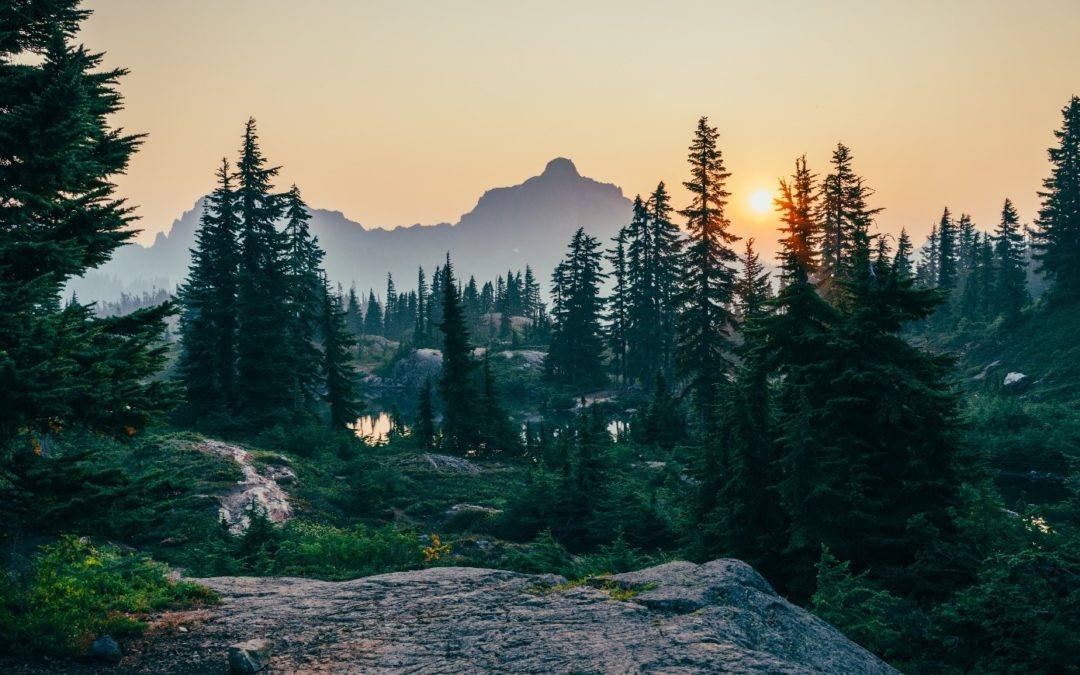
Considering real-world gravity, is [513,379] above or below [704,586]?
above

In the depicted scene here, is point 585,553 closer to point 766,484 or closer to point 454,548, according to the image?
point 454,548

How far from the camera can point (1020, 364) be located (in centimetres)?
5188

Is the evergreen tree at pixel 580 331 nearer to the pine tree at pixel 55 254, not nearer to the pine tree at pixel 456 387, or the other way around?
the pine tree at pixel 456 387

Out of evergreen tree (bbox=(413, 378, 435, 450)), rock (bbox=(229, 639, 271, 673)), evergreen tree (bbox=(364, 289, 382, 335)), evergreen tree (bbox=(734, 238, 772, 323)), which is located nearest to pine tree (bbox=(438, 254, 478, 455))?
evergreen tree (bbox=(413, 378, 435, 450))

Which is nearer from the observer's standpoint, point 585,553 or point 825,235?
point 585,553

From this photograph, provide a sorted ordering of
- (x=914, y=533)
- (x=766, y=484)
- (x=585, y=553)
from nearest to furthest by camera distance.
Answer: (x=914, y=533), (x=766, y=484), (x=585, y=553)

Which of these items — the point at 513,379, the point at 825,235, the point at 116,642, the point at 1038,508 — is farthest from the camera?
the point at 513,379

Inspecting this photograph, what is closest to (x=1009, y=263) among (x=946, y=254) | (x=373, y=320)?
(x=946, y=254)

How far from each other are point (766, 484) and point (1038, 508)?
4.12 metres

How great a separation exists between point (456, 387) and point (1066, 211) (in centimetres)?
6181

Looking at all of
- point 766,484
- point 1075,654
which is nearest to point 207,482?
point 766,484

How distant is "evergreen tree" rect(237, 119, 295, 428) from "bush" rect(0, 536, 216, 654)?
89.1ft

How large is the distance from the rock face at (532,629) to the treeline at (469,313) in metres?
76.9

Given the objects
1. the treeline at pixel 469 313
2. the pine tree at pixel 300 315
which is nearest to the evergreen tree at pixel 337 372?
the pine tree at pixel 300 315
